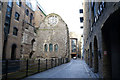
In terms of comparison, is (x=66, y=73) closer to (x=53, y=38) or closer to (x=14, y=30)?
(x=14, y=30)

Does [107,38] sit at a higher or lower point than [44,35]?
lower

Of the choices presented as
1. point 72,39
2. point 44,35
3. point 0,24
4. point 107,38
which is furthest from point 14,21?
point 72,39

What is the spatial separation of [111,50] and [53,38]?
21504mm

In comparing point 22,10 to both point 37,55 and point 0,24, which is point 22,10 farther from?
point 37,55

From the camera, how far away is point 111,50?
6.86 meters

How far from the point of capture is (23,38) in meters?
20.3

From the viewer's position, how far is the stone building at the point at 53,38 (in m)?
26.5

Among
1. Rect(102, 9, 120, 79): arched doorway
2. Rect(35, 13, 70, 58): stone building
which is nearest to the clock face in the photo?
Rect(35, 13, 70, 58): stone building

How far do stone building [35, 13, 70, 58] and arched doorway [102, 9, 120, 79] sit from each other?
63.6 ft

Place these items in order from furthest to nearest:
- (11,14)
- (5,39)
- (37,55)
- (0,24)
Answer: (37,55) → (11,14) → (5,39) → (0,24)

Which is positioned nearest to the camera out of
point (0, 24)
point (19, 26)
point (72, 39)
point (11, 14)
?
point (0, 24)

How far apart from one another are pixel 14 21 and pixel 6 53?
19.0 feet

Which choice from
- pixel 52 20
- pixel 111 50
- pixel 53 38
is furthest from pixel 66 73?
pixel 52 20

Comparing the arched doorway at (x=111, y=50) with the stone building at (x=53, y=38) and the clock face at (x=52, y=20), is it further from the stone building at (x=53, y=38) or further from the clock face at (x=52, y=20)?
the clock face at (x=52, y=20)
